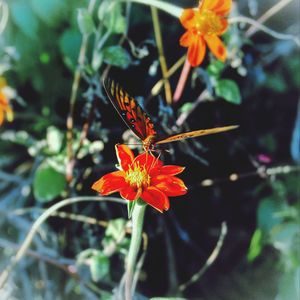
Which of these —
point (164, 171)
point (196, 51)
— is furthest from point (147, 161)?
point (196, 51)

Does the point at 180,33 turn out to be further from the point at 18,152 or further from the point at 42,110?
the point at 18,152

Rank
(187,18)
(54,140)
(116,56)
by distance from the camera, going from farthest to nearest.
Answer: (54,140), (116,56), (187,18)

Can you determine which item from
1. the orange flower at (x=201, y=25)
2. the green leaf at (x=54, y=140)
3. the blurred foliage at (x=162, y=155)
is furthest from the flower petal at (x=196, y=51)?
the green leaf at (x=54, y=140)

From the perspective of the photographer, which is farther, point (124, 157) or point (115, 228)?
point (115, 228)

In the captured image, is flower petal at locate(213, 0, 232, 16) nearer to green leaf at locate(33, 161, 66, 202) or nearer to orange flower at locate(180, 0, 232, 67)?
orange flower at locate(180, 0, 232, 67)

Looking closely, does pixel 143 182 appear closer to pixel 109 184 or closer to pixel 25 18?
A: pixel 109 184

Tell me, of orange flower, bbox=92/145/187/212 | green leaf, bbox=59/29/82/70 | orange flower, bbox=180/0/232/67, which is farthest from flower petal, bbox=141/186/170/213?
green leaf, bbox=59/29/82/70
